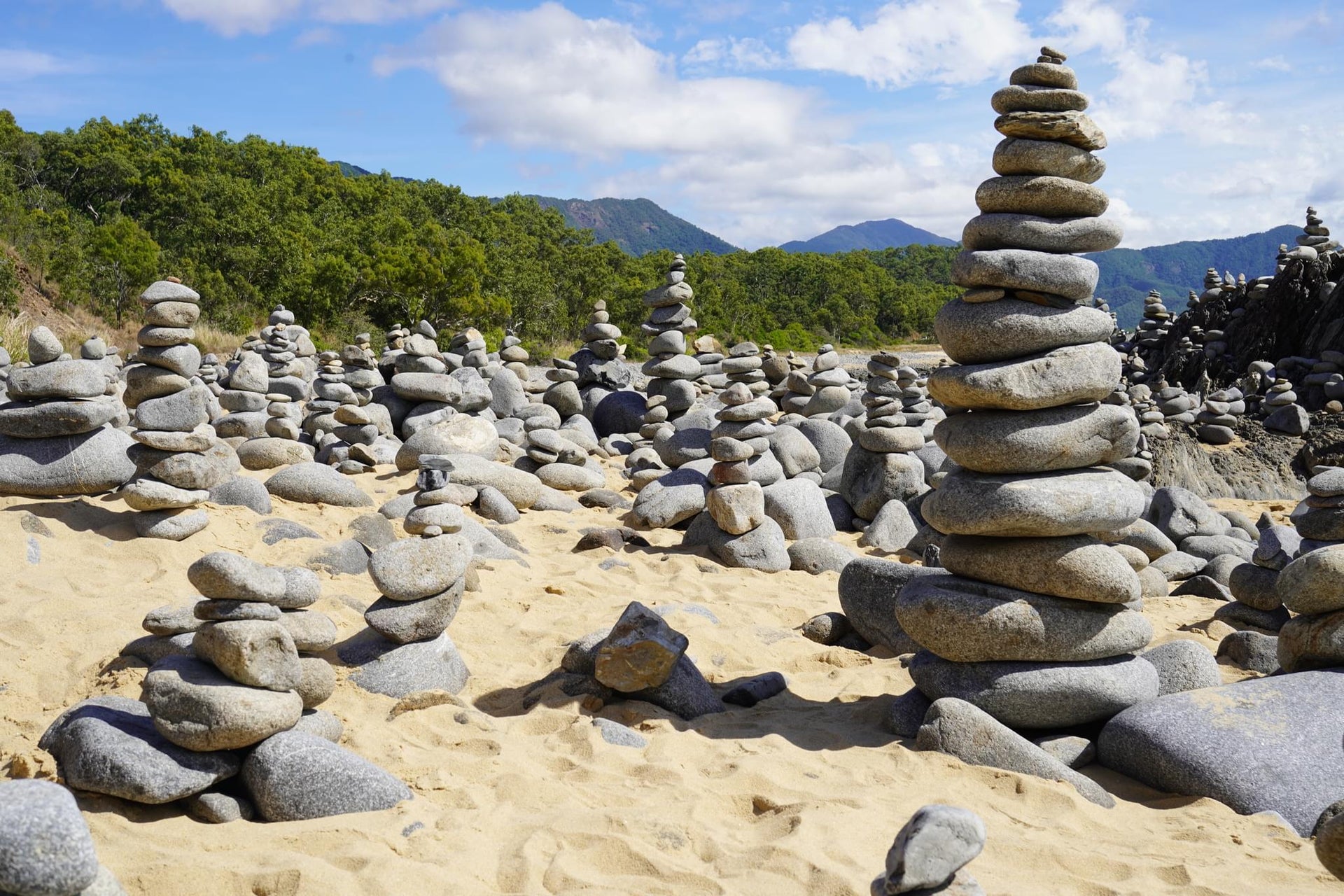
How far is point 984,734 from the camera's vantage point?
488 centimetres

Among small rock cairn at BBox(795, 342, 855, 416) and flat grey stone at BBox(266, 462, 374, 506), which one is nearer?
flat grey stone at BBox(266, 462, 374, 506)

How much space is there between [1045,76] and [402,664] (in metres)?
4.92

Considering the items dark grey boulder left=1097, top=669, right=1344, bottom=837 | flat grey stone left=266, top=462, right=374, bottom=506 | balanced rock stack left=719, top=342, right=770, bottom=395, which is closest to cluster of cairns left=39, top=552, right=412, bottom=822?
dark grey boulder left=1097, top=669, right=1344, bottom=837

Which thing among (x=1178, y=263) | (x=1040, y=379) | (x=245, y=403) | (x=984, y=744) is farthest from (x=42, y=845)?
(x=1178, y=263)

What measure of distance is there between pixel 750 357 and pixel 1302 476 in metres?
8.51

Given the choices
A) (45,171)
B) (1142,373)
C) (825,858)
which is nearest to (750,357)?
(825,858)

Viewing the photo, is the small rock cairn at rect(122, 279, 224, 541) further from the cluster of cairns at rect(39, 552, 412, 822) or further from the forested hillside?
the forested hillside

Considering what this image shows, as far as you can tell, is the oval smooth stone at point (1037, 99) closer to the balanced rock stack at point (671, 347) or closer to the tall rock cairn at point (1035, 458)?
the tall rock cairn at point (1035, 458)

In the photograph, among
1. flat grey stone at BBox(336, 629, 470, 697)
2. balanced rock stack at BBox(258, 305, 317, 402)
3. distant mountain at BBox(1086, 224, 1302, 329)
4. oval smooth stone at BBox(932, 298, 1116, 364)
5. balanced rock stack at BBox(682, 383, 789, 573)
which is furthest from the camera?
distant mountain at BBox(1086, 224, 1302, 329)

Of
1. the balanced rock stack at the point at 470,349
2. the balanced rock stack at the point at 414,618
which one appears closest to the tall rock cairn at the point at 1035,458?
the balanced rock stack at the point at 414,618

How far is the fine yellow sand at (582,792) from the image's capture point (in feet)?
12.2

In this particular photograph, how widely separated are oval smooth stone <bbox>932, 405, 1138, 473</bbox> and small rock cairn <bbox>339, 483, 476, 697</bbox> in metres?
2.99

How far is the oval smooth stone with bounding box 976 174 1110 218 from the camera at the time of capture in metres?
5.60

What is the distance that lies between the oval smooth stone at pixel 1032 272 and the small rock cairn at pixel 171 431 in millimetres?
5652
